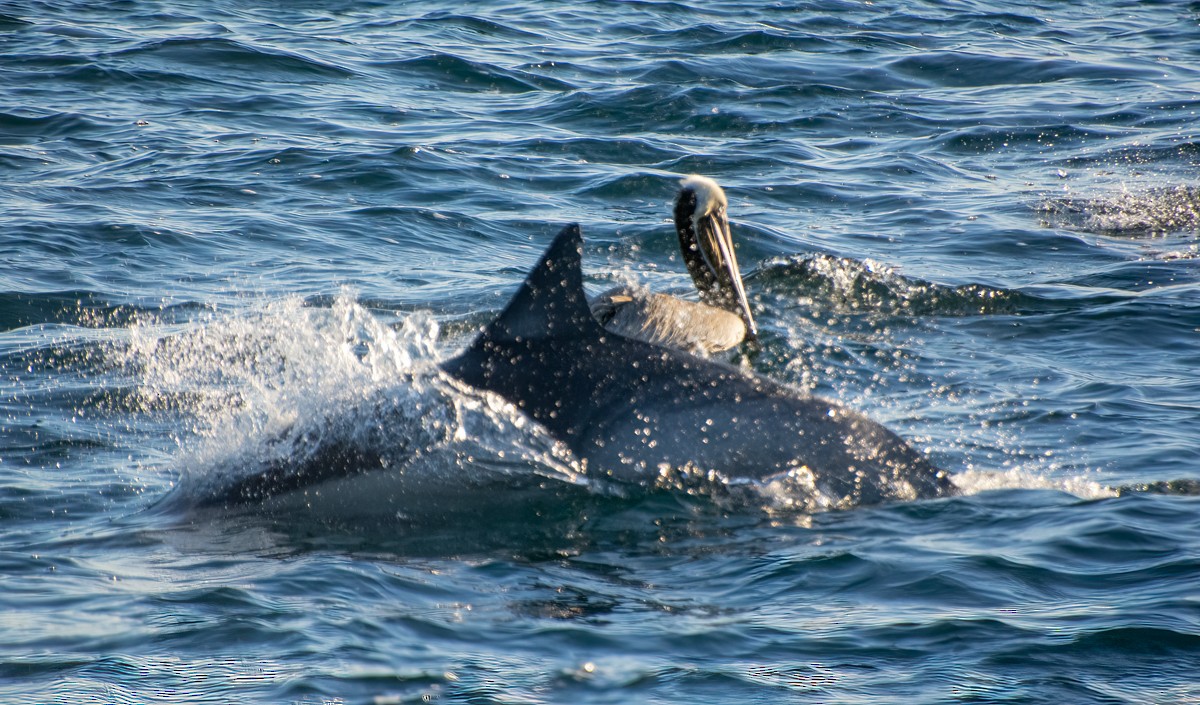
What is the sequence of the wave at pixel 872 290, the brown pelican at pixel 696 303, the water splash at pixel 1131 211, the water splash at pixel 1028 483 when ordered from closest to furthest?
the water splash at pixel 1028 483
the brown pelican at pixel 696 303
the wave at pixel 872 290
the water splash at pixel 1131 211

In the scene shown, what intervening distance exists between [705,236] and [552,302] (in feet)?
17.3

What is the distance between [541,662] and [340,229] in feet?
26.3

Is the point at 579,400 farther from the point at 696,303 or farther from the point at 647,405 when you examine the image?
the point at 696,303

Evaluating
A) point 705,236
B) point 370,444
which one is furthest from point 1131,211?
point 370,444

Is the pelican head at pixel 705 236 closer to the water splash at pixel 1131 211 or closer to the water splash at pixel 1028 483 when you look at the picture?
the water splash at pixel 1131 211

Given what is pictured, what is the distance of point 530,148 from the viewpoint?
14.6 m

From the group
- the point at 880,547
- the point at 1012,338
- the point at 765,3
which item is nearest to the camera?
the point at 880,547

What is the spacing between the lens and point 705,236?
10.8 meters

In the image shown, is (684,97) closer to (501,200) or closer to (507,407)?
(501,200)

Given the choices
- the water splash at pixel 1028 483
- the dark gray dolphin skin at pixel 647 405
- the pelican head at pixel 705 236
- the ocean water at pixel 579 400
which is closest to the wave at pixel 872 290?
the ocean water at pixel 579 400

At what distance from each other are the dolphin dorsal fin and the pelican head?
488cm

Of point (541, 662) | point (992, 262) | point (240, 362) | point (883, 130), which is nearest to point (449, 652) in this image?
point (541, 662)

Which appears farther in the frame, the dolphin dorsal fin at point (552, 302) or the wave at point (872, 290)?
the wave at point (872, 290)

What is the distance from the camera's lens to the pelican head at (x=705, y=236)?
10.6m
